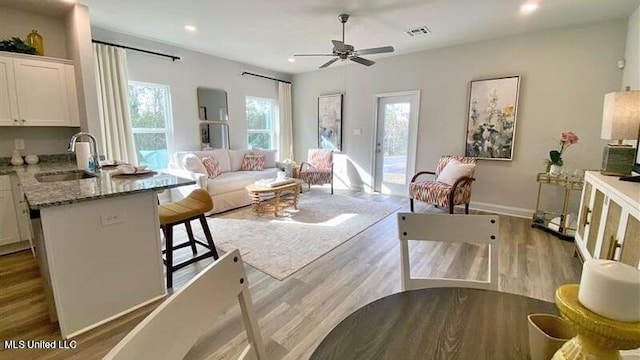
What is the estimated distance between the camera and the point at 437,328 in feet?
2.60

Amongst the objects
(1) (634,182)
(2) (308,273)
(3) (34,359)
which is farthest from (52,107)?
(1) (634,182)

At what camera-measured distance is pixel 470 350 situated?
2.35ft

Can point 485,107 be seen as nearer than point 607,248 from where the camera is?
No

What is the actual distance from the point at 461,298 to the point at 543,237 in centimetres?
338

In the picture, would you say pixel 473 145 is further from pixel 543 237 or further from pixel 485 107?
pixel 543 237

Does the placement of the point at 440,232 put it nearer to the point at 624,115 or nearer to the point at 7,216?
the point at 624,115

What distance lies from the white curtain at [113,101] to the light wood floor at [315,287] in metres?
1.63

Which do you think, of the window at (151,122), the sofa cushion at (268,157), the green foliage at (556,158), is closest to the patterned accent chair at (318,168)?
the sofa cushion at (268,157)

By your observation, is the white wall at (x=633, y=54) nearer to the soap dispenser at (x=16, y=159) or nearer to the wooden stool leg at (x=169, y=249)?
the wooden stool leg at (x=169, y=249)

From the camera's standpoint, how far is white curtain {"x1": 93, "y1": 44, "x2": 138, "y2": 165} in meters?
3.87

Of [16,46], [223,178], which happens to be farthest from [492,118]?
[16,46]

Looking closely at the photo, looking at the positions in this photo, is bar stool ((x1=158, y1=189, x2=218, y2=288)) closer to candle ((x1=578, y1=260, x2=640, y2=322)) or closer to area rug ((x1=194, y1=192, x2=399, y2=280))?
area rug ((x1=194, y1=192, x2=399, y2=280))
